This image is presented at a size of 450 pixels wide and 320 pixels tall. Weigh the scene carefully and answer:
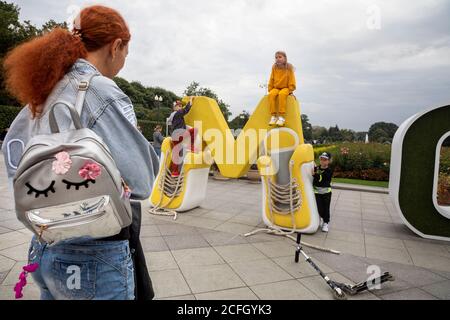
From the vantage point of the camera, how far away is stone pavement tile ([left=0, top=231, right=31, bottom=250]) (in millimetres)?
4539

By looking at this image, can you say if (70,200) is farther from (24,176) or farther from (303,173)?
(303,173)

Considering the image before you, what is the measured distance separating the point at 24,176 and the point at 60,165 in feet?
0.43

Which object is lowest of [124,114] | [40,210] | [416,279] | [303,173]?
[416,279]

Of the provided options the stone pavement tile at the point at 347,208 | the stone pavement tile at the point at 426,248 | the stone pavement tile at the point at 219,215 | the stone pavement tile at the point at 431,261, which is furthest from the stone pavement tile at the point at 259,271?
the stone pavement tile at the point at 347,208

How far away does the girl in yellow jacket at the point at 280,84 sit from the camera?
5.34 m

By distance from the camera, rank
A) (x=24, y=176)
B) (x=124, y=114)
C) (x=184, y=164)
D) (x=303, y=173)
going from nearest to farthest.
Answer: (x=24, y=176) → (x=124, y=114) → (x=303, y=173) → (x=184, y=164)

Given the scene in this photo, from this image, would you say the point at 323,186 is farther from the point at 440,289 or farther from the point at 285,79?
the point at 440,289

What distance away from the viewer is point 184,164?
6.91m

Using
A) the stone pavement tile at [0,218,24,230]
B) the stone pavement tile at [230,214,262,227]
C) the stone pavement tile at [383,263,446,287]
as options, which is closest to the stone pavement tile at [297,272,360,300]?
the stone pavement tile at [383,263,446,287]

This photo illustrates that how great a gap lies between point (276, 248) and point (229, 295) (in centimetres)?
172

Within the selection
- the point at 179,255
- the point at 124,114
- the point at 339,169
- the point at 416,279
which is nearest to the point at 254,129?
the point at 179,255

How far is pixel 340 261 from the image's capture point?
14.7ft

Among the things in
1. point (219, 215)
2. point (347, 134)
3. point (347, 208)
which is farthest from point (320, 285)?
point (347, 134)

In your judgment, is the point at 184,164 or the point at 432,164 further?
the point at 184,164
